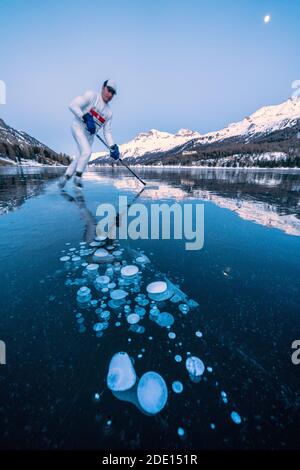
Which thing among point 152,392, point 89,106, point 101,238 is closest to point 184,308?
point 152,392

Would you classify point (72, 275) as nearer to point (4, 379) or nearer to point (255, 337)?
point (4, 379)

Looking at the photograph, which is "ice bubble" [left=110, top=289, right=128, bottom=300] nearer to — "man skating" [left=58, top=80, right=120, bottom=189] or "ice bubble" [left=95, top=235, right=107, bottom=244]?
"ice bubble" [left=95, top=235, right=107, bottom=244]

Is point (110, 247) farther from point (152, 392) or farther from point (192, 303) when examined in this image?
point (152, 392)

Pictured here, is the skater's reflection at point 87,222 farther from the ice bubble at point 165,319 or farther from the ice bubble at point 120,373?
the ice bubble at point 120,373

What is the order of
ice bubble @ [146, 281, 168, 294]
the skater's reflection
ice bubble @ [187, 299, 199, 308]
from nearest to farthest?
ice bubble @ [187, 299, 199, 308] → ice bubble @ [146, 281, 168, 294] → the skater's reflection

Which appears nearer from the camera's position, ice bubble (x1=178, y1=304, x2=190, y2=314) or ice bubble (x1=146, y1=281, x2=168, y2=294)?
ice bubble (x1=178, y1=304, x2=190, y2=314)

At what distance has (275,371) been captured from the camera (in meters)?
1.48

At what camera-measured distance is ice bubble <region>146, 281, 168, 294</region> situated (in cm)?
234

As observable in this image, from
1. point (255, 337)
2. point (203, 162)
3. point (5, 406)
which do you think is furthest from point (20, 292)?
point (203, 162)

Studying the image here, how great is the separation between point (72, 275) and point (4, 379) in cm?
134

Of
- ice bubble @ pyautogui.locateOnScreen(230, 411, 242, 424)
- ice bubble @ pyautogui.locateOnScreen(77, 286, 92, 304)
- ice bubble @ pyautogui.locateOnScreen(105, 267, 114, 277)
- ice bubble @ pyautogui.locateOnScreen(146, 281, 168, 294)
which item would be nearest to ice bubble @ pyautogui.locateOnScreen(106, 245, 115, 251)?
ice bubble @ pyautogui.locateOnScreen(105, 267, 114, 277)

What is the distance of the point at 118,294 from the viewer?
7.50 ft

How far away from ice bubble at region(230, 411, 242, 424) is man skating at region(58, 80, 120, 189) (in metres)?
7.14

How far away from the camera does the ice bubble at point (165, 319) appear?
1.90 metres
